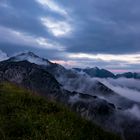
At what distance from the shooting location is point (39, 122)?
13047 mm

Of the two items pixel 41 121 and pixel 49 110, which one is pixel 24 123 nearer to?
pixel 41 121

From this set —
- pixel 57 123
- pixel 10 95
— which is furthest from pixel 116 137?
pixel 10 95

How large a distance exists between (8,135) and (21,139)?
588 mm

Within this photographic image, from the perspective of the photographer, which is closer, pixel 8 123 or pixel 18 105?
pixel 8 123

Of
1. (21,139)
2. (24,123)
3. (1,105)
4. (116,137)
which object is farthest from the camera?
(1,105)

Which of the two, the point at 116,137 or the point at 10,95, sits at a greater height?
the point at 10,95

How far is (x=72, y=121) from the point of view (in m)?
14.1

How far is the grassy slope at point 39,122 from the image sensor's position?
468 inches

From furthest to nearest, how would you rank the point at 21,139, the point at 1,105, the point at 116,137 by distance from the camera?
1. the point at 1,105
2. the point at 116,137
3. the point at 21,139

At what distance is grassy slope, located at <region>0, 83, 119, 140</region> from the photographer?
11.9 metres

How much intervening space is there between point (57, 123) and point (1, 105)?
11.0 feet

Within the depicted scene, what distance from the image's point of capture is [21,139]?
448 inches

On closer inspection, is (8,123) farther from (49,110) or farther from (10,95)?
(10,95)

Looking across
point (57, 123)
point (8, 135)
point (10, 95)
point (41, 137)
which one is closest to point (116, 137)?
point (57, 123)
